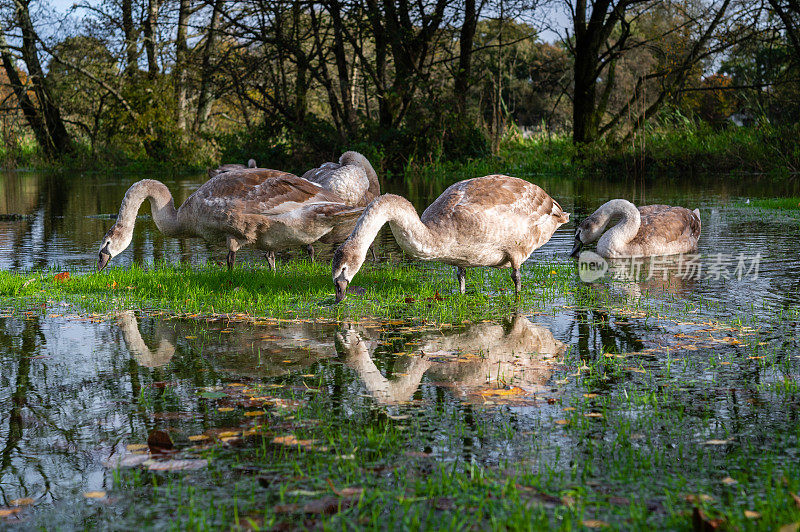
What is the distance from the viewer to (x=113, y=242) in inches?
370

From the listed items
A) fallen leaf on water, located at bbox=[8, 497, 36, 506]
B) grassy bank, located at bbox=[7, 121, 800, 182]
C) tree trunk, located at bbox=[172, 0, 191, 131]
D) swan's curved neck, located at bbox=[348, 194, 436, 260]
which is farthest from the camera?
tree trunk, located at bbox=[172, 0, 191, 131]

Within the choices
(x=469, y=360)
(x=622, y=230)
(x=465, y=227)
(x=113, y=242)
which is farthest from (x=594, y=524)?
(x=622, y=230)

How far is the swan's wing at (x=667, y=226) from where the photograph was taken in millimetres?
11148

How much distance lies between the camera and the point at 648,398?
4547 mm

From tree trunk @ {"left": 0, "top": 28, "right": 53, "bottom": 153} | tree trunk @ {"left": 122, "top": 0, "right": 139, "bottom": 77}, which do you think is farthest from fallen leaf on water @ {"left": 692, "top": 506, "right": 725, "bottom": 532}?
tree trunk @ {"left": 0, "top": 28, "right": 53, "bottom": 153}

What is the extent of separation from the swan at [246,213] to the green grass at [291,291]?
0.39m

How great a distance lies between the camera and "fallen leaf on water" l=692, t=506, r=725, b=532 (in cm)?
296

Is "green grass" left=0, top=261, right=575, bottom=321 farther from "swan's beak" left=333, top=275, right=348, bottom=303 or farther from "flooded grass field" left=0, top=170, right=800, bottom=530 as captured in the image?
"swan's beak" left=333, top=275, right=348, bottom=303

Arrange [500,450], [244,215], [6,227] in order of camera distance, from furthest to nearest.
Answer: [6,227] → [244,215] → [500,450]

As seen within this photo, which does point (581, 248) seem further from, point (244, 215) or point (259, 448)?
point (259, 448)

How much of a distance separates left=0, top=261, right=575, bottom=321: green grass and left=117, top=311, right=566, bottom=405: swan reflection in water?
0.53 m

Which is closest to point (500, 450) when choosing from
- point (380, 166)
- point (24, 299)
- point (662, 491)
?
point (662, 491)

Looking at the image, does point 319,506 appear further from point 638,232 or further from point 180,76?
point 180,76

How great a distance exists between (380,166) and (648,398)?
26081 millimetres
